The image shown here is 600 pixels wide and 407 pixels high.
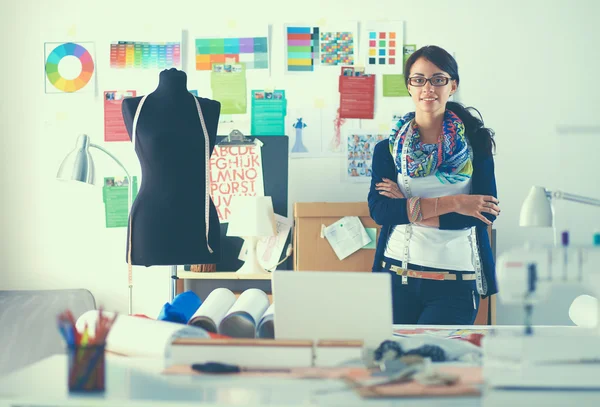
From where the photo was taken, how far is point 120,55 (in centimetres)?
409

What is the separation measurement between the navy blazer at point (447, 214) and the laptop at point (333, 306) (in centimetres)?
93

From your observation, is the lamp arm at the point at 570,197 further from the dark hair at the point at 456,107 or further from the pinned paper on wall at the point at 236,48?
the pinned paper on wall at the point at 236,48

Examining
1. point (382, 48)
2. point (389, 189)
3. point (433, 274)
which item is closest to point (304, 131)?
point (382, 48)

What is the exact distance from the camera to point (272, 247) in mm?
3807

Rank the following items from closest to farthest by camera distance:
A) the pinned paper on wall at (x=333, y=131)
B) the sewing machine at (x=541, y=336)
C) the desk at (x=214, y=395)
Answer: the desk at (x=214, y=395) < the sewing machine at (x=541, y=336) < the pinned paper on wall at (x=333, y=131)

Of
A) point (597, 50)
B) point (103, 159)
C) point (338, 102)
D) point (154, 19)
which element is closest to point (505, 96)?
point (597, 50)

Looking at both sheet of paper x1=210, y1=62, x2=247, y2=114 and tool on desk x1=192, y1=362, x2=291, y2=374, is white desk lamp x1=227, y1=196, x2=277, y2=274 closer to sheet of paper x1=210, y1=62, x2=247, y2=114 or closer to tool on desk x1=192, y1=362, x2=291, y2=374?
sheet of paper x1=210, y1=62, x2=247, y2=114

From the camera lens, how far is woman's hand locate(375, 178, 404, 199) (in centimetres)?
269

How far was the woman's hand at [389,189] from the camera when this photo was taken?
2.69 meters

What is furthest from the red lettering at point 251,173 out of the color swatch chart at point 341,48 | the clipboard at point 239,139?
the color swatch chart at point 341,48

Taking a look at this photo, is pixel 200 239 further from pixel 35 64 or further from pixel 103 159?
pixel 35 64

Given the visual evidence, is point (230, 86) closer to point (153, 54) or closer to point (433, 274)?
point (153, 54)

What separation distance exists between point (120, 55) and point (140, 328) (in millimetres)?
2589

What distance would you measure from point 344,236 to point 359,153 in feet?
1.92
